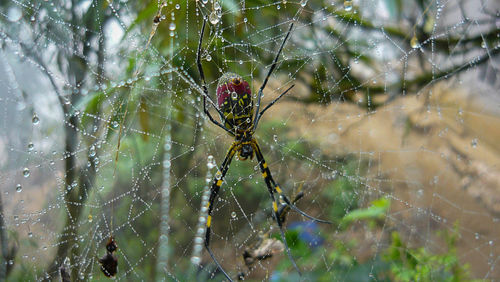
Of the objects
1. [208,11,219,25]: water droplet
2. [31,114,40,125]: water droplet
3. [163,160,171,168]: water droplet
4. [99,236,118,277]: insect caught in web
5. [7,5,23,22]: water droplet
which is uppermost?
[7,5,23,22]: water droplet

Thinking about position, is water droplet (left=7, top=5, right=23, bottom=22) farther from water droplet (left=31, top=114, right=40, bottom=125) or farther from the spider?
the spider

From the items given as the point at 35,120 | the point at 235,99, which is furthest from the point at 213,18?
the point at 35,120

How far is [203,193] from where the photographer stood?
0.89 metres

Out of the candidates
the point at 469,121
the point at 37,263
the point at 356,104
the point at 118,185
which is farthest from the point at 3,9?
the point at 469,121

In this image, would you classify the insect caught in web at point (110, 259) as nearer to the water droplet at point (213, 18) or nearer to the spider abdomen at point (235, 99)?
the spider abdomen at point (235, 99)

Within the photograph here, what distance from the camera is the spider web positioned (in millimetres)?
803

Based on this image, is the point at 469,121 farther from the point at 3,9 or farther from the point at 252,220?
the point at 3,9

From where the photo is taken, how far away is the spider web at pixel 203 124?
0.80 meters

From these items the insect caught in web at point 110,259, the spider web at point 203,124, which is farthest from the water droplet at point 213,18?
the insect caught in web at point 110,259

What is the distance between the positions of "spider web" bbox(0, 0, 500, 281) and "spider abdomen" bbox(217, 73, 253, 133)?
12 centimetres

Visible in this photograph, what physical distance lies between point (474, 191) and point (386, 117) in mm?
504

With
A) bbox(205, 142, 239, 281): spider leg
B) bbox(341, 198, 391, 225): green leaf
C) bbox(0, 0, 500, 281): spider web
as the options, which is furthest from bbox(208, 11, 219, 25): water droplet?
bbox(341, 198, 391, 225): green leaf

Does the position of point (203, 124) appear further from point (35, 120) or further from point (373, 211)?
point (373, 211)

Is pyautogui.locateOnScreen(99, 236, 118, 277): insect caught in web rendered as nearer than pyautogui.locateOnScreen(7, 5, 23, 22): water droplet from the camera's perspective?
Yes
